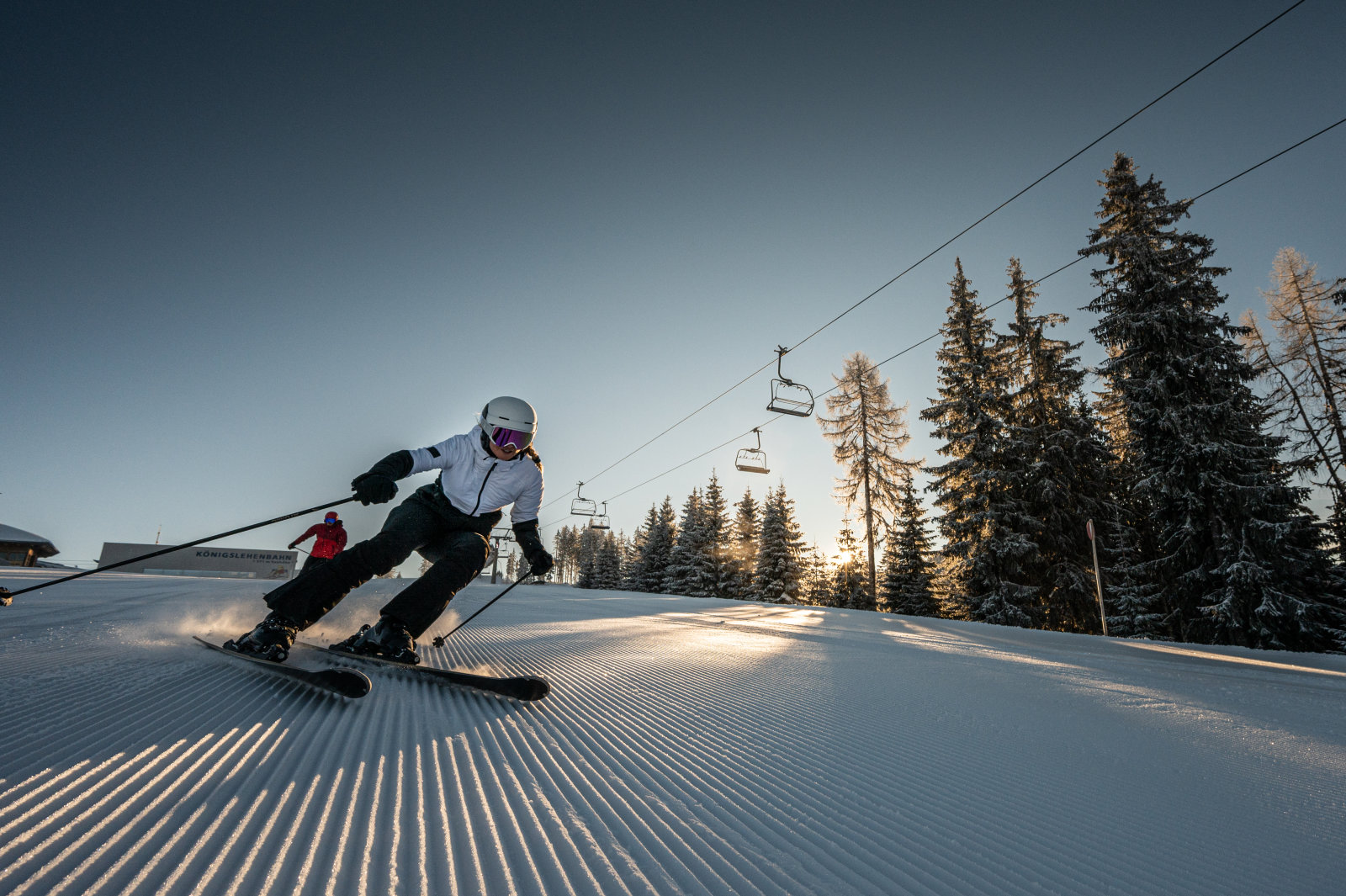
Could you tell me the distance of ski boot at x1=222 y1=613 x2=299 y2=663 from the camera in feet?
7.51

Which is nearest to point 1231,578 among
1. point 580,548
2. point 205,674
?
point 205,674

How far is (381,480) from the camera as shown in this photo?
2799 mm

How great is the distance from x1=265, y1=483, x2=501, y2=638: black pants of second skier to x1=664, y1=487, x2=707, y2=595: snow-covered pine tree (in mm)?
28955

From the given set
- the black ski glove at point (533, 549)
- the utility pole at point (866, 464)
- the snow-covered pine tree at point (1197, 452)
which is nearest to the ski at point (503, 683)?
Result: the black ski glove at point (533, 549)

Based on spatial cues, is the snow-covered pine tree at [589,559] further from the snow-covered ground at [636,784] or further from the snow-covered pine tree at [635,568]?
the snow-covered ground at [636,784]

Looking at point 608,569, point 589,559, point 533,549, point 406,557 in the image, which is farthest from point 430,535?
point 589,559

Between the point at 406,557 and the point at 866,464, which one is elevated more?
the point at 866,464

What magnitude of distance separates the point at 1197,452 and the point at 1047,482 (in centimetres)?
451

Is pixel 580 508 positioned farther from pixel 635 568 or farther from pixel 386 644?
pixel 386 644

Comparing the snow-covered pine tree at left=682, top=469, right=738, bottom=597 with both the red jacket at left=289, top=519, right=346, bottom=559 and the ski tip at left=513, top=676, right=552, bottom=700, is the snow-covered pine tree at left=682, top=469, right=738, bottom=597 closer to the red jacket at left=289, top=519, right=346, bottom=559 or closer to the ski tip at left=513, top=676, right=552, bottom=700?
the red jacket at left=289, top=519, right=346, bottom=559

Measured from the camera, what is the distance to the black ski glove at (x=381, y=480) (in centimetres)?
274

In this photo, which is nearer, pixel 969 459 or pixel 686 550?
pixel 969 459

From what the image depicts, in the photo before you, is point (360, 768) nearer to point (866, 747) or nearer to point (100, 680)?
point (100, 680)

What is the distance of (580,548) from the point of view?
71750 millimetres
